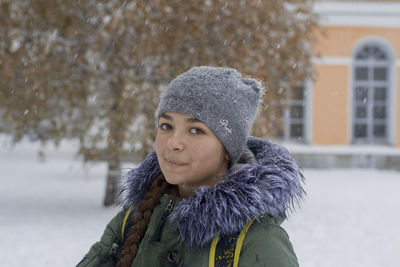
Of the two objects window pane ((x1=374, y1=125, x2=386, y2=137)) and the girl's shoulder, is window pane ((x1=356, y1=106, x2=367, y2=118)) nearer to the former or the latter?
window pane ((x1=374, y1=125, x2=386, y2=137))

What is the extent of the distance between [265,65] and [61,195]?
4716 mm

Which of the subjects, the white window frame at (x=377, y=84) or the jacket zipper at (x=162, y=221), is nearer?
the jacket zipper at (x=162, y=221)

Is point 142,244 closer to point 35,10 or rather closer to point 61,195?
point 35,10

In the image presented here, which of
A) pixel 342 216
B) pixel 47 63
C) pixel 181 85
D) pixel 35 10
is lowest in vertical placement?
pixel 342 216

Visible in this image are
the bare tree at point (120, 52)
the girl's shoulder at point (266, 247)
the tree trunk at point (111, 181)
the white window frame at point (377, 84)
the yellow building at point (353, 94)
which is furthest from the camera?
the white window frame at point (377, 84)

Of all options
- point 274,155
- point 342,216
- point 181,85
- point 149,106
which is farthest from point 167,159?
point 342,216

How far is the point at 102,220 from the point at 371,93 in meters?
10.9

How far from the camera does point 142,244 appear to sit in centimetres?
152

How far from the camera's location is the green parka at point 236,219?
1.33 metres

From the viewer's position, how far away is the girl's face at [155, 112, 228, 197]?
1.50m

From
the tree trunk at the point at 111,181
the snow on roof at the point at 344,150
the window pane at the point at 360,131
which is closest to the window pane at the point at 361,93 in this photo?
the window pane at the point at 360,131

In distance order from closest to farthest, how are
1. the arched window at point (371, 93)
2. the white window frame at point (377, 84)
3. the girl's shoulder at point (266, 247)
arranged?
the girl's shoulder at point (266, 247), the white window frame at point (377, 84), the arched window at point (371, 93)

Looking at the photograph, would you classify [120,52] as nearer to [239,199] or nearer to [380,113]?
[239,199]

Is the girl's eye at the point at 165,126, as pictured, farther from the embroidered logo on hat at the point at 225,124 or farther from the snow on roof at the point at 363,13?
the snow on roof at the point at 363,13
